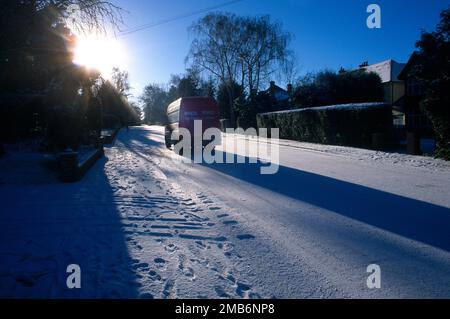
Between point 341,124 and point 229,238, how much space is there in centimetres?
1610

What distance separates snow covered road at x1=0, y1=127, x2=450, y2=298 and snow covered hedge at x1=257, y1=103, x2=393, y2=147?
29.2ft

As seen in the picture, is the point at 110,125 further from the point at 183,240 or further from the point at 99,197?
the point at 183,240

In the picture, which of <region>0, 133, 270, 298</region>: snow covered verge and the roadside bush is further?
the roadside bush

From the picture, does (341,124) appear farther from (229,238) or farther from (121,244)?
(121,244)

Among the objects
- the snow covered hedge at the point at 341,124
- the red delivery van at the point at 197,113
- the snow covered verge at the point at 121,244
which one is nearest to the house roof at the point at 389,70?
the snow covered hedge at the point at 341,124

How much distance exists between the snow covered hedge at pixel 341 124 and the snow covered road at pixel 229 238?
350 inches

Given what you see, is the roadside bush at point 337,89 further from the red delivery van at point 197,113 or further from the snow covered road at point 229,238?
the snow covered road at point 229,238

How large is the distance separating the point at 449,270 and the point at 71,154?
8.32m

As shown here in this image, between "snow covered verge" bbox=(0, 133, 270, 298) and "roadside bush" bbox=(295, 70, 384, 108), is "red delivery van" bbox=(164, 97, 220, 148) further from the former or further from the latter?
"roadside bush" bbox=(295, 70, 384, 108)

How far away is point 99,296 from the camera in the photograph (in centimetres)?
295

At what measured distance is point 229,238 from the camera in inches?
174

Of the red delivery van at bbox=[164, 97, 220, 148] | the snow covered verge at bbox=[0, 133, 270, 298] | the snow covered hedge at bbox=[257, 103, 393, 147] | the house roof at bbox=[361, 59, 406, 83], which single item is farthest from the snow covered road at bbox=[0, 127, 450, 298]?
the house roof at bbox=[361, 59, 406, 83]

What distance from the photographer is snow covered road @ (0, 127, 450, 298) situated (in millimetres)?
3141

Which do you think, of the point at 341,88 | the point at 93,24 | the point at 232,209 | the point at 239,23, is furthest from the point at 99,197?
the point at 239,23
